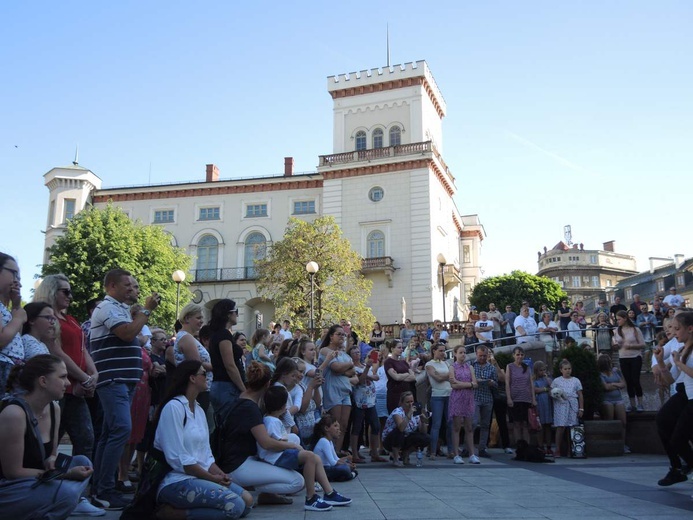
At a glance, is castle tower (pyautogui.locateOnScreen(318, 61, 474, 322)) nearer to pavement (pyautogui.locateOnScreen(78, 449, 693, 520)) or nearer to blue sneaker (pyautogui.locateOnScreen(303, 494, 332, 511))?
pavement (pyautogui.locateOnScreen(78, 449, 693, 520))

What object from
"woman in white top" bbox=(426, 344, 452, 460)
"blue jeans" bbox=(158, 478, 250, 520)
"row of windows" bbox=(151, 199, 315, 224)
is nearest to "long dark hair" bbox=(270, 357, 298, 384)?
"blue jeans" bbox=(158, 478, 250, 520)

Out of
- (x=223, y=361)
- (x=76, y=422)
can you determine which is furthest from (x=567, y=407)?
Result: (x=76, y=422)

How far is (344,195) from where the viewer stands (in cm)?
4334

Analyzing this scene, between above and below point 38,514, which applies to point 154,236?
above

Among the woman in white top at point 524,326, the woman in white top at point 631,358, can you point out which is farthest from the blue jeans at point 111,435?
the woman in white top at point 524,326

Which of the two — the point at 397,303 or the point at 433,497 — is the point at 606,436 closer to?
the point at 433,497

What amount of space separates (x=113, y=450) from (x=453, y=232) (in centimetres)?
4613

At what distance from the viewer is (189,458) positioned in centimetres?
541

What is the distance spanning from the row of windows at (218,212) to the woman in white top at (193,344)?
38.2 meters

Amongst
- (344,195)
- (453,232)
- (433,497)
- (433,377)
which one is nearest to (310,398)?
(433,497)

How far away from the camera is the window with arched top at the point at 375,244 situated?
136 feet

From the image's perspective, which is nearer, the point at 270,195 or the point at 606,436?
the point at 606,436

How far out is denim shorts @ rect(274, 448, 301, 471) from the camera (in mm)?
6473

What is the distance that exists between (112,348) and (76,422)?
0.77 metres
